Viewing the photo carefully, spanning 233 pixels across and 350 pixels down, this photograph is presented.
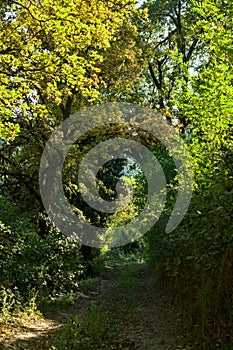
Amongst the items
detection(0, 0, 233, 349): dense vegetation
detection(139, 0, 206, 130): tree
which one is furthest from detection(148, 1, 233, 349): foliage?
detection(139, 0, 206, 130): tree

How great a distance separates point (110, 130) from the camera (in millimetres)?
15195

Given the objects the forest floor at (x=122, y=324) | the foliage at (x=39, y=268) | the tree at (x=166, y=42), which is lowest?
the forest floor at (x=122, y=324)

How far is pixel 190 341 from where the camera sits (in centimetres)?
641

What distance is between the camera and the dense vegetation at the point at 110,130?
588cm

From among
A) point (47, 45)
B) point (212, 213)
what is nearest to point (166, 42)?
point (47, 45)

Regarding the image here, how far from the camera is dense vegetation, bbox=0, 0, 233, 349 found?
19.3ft

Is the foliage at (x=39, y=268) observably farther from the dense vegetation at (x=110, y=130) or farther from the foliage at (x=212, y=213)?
the foliage at (x=212, y=213)

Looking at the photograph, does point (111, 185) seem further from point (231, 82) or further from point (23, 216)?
point (231, 82)

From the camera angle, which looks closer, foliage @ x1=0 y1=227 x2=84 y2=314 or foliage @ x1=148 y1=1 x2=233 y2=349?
foliage @ x1=148 y1=1 x2=233 y2=349

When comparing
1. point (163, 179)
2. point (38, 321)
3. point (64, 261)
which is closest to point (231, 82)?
point (38, 321)

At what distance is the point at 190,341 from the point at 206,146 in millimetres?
3453

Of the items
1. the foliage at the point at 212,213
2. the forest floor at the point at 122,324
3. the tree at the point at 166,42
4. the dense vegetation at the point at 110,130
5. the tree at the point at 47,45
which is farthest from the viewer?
the tree at the point at 166,42

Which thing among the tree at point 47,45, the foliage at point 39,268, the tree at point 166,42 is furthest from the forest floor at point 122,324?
the tree at point 166,42

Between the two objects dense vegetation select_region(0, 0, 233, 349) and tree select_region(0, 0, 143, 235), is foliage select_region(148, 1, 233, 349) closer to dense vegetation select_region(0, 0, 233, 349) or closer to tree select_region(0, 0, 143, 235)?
dense vegetation select_region(0, 0, 233, 349)
